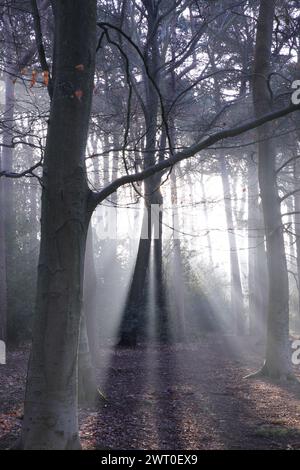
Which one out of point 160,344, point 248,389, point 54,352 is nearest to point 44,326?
point 54,352

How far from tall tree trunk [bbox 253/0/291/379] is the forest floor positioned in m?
0.79

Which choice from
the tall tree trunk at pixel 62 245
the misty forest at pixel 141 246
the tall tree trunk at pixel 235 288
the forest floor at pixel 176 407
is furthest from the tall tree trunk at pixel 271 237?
the tall tree trunk at pixel 235 288

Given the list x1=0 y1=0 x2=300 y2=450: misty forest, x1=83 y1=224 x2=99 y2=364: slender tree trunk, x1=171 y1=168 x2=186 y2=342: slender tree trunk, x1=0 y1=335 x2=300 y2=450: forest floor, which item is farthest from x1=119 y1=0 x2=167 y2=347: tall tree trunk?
x1=0 y1=335 x2=300 y2=450: forest floor

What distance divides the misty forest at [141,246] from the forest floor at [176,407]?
0.15 feet

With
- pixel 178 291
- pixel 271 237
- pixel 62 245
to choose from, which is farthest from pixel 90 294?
pixel 62 245

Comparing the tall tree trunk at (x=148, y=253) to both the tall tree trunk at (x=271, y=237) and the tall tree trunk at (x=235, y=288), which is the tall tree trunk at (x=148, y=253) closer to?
the tall tree trunk at (x=271, y=237)

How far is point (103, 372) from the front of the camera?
1194 centimetres

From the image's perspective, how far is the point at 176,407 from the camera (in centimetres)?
891

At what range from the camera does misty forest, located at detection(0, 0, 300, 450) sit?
214 inches

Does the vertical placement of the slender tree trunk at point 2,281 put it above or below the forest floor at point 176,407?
above

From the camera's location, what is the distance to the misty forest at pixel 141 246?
5.43 m

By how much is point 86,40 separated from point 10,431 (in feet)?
14.3
